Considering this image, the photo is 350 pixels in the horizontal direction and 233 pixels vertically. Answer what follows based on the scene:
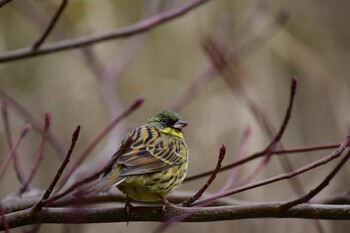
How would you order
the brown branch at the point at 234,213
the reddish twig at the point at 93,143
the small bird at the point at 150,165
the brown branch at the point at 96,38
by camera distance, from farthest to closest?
the brown branch at the point at 96,38
the small bird at the point at 150,165
the brown branch at the point at 234,213
the reddish twig at the point at 93,143

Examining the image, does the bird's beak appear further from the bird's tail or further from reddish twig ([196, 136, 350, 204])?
reddish twig ([196, 136, 350, 204])

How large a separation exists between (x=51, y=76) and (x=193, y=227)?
→ 7.45ft

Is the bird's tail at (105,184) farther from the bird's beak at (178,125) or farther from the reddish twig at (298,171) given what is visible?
the bird's beak at (178,125)

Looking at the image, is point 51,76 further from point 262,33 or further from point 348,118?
point 348,118

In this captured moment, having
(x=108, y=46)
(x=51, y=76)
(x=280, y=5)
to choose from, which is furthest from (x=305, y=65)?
(x=51, y=76)

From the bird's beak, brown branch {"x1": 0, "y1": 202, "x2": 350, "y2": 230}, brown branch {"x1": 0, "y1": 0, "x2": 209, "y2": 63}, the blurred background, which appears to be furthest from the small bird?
the blurred background

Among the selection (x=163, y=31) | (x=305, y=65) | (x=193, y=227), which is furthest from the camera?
(x=163, y=31)

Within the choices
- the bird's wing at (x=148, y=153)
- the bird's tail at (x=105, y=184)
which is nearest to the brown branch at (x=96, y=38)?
the bird's wing at (x=148, y=153)

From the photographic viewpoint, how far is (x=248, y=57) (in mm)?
6926

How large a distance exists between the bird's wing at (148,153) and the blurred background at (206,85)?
6.60ft

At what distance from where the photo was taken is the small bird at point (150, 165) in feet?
10.8

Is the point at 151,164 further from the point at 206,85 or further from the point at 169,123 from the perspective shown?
the point at 206,85

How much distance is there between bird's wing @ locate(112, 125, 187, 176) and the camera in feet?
11.1

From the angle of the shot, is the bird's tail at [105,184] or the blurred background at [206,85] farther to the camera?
the blurred background at [206,85]
